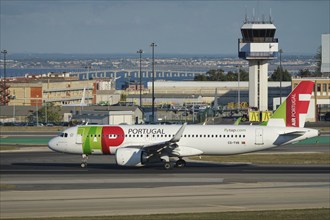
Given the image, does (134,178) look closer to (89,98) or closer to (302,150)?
(302,150)

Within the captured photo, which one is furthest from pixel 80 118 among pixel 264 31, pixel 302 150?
pixel 302 150

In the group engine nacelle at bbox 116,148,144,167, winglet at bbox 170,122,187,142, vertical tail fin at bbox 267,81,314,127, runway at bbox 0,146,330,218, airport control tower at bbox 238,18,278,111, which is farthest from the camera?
airport control tower at bbox 238,18,278,111

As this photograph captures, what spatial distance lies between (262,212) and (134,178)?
15160 mm

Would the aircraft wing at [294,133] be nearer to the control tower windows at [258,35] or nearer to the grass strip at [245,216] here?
the grass strip at [245,216]

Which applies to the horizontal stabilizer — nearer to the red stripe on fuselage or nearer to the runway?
the runway

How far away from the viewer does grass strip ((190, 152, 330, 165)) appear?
67.9m

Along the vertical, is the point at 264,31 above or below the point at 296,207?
above

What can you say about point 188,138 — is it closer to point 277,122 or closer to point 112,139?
point 112,139

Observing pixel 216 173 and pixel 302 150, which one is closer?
pixel 216 173

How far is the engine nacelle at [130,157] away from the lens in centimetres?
6219

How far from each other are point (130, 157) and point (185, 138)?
427 centimetres

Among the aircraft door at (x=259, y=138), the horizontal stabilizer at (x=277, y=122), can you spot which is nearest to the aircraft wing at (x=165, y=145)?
the aircraft door at (x=259, y=138)

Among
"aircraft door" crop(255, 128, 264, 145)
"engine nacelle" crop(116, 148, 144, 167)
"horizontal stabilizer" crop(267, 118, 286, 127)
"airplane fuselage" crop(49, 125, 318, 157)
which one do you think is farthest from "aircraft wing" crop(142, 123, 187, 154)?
Result: "horizontal stabilizer" crop(267, 118, 286, 127)

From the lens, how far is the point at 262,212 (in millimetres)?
43531
